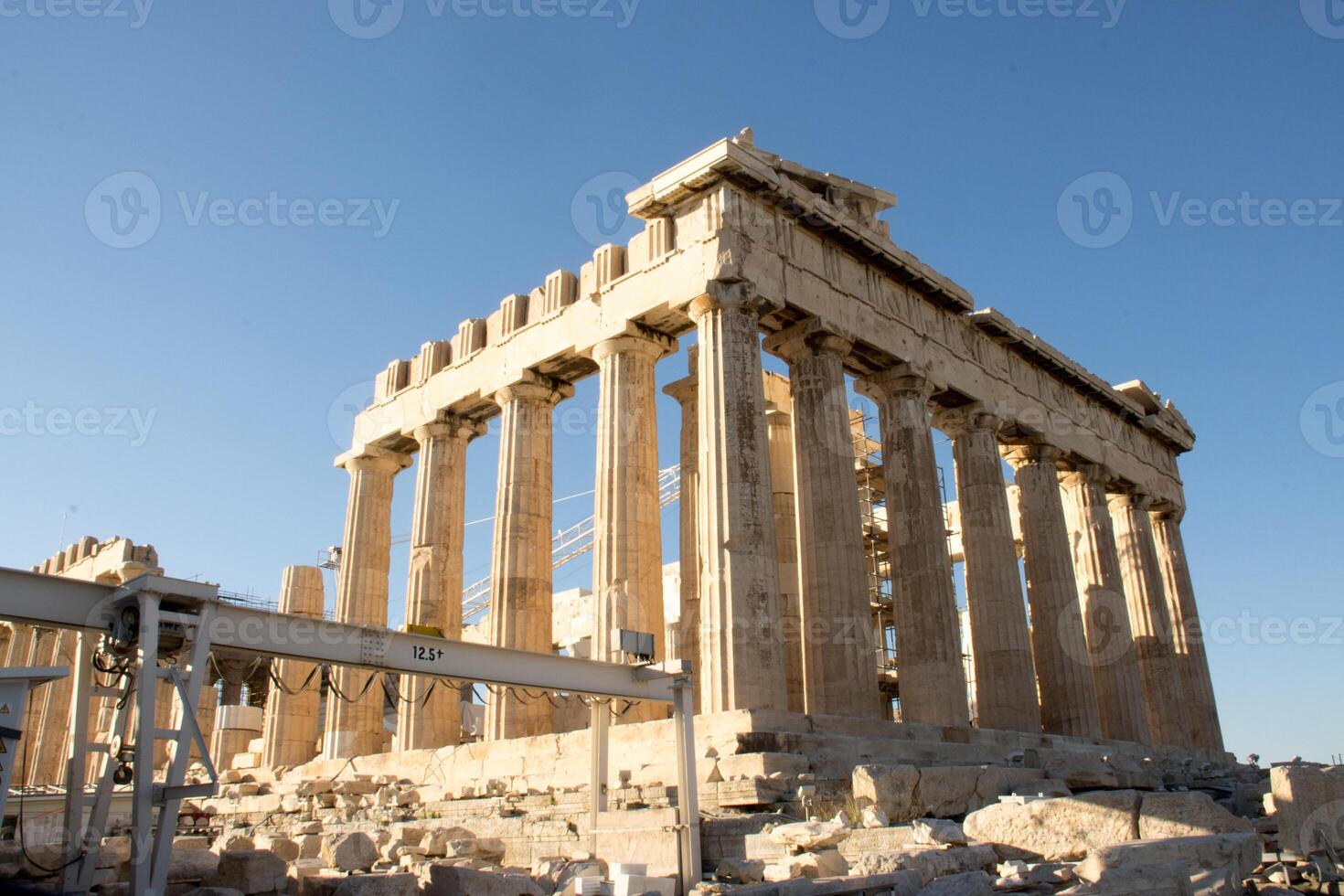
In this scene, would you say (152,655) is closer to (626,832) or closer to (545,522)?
(626,832)

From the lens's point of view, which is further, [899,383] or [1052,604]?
[1052,604]

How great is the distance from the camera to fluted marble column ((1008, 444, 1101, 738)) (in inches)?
1133

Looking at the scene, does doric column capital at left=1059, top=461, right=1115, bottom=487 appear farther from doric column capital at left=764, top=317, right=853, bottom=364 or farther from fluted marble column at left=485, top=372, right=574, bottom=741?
fluted marble column at left=485, top=372, right=574, bottom=741

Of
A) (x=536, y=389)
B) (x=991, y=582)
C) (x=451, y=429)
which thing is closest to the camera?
(x=536, y=389)

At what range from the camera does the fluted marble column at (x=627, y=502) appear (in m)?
22.7

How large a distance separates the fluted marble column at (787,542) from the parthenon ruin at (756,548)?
9 cm

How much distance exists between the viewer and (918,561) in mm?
25328

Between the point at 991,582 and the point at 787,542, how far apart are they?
202 inches

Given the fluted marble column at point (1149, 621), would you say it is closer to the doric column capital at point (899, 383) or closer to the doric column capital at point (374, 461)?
the doric column capital at point (899, 383)

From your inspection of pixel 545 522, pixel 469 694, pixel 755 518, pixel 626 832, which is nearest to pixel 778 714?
pixel 755 518

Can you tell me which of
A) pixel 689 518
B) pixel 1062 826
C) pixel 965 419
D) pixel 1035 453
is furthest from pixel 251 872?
pixel 1035 453

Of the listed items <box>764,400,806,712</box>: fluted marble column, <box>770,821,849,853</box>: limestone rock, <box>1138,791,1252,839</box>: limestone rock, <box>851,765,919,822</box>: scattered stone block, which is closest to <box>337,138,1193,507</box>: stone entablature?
<box>764,400,806,712</box>: fluted marble column

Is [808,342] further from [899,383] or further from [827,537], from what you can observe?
[827,537]

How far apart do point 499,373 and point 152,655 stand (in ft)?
57.6
